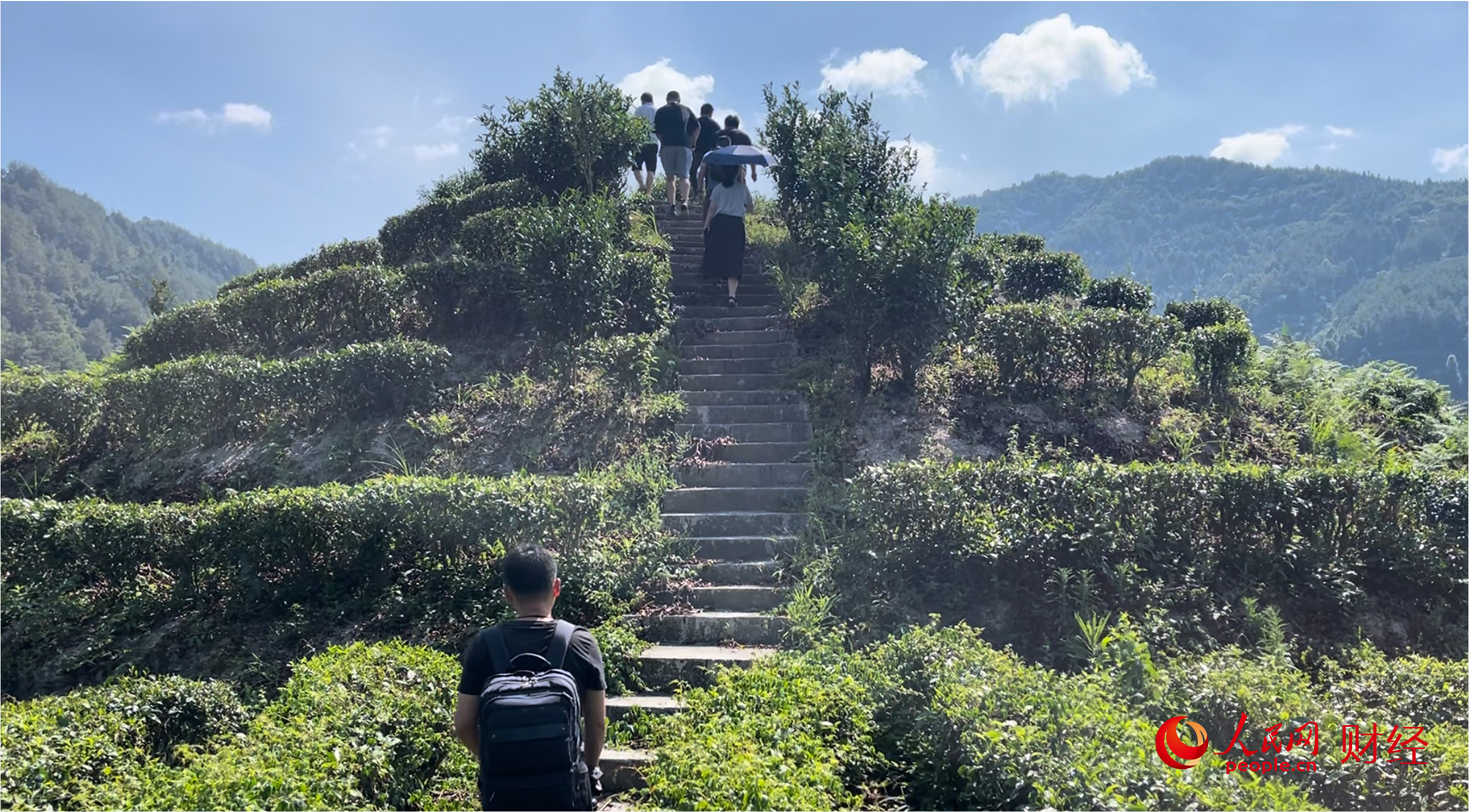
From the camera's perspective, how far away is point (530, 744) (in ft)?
8.57

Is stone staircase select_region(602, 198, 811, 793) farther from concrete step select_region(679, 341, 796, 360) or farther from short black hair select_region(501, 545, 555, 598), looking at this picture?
short black hair select_region(501, 545, 555, 598)

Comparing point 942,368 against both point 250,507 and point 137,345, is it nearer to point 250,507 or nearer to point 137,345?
point 250,507

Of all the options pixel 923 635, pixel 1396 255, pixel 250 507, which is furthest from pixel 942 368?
pixel 1396 255

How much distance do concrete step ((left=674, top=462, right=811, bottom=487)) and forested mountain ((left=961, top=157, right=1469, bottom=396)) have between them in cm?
6515

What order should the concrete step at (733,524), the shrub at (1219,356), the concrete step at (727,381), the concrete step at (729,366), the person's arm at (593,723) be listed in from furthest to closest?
the concrete step at (729,366) → the concrete step at (727,381) → the shrub at (1219,356) → the concrete step at (733,524) → the person's arm at (593,723)

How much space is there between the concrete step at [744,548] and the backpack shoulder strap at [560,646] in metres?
4.25

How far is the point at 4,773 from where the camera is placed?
3.50m

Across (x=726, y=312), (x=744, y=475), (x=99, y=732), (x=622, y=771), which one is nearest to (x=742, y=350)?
(x=726, y=312)

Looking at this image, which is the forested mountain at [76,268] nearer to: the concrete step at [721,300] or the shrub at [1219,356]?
the concrete step at [721,300]

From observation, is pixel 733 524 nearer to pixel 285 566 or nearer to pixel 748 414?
pixel 748 414

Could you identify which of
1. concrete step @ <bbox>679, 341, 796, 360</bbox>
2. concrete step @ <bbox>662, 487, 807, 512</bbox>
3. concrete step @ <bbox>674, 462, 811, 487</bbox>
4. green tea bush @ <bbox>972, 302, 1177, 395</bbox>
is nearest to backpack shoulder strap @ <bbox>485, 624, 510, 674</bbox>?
concrete step @ <bbox>662, 487, 807, 512</bbox>

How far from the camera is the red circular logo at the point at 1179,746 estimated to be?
11.0 ft

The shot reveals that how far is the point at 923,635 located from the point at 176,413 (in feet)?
31.1

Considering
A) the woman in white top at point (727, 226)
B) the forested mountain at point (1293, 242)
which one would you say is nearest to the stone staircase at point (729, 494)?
the woman in white top at point (727, 226)
